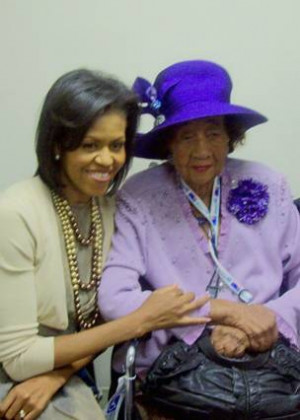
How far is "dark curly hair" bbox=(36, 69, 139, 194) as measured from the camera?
134 centimetres

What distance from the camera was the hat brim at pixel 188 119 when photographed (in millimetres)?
1450

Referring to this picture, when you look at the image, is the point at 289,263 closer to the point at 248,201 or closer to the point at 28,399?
the point at 248,201

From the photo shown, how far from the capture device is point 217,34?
72.1 inches

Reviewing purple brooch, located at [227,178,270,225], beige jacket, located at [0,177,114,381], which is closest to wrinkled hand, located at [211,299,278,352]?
purple brooch, located at [227,178,270,225]

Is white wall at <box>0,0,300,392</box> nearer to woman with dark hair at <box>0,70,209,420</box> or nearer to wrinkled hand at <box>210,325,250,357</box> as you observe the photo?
woman with dark hair at <box>0,70,209,420</box>

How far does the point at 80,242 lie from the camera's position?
1465 millimetres

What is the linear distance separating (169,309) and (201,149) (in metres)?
0.41

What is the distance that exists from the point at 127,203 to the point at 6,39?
67 cm

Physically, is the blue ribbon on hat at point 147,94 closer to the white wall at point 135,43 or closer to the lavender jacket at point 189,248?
the lavender jacket at point 189,248

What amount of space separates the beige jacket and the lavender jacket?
0.15m

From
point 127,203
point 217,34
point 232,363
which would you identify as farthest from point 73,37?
point 232,363

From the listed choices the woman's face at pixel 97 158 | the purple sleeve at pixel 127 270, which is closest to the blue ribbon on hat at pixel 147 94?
the woman's face at pixel 97 158

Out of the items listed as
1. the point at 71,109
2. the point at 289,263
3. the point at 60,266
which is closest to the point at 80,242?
the point at 60,266

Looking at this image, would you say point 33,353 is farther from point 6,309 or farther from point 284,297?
point 284,297
